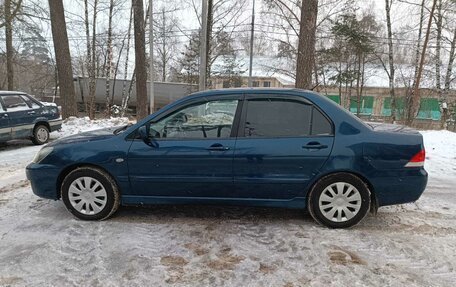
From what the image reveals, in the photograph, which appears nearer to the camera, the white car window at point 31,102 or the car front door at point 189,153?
the car front door at point 189,153

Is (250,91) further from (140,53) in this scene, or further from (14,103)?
(140,53)

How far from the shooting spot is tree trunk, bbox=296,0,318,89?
8.56 metres

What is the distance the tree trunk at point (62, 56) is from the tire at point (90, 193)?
10.4 m

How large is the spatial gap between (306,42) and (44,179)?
6958 mm

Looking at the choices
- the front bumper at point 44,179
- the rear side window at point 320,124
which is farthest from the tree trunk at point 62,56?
the rear side window at point 320,124

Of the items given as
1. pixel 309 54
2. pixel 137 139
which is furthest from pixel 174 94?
pixel 137 139

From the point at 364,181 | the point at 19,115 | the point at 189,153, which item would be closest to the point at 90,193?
the point at 189,153

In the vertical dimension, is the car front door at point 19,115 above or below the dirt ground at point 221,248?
above

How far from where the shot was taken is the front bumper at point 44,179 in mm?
4164

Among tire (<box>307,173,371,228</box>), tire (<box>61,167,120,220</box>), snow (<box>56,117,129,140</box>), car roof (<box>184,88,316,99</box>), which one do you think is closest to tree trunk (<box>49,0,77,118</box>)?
snow (<box>56,117,129,140</box>)

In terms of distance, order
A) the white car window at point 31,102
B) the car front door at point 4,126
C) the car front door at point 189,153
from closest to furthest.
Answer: the car front door at point 189,153
the car front door at point 4,126
the white car window at point 31,102

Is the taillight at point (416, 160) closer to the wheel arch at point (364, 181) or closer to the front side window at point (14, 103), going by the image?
the wheel arch at point (364, 181)

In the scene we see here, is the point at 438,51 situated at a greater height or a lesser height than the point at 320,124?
greater

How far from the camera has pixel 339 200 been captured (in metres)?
3.92
